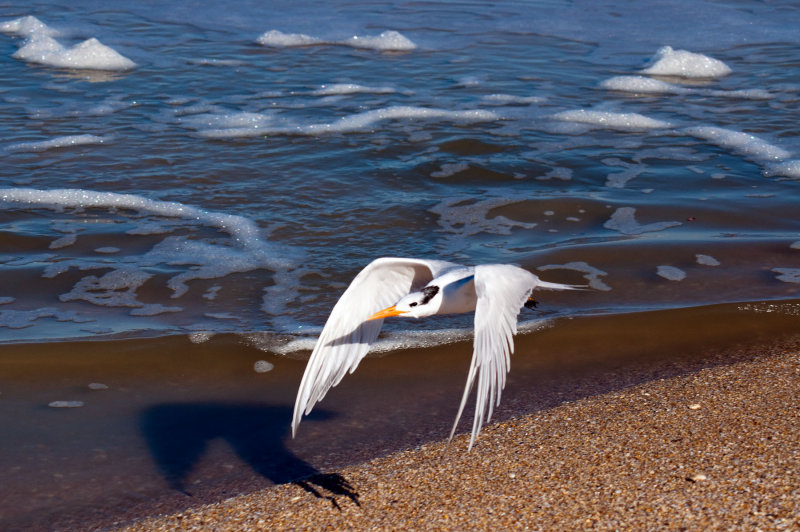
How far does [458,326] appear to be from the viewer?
18.4ft

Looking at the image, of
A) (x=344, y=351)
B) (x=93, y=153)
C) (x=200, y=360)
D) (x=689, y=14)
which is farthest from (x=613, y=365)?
(x=689, y=14)

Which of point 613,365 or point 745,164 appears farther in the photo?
point 745,164

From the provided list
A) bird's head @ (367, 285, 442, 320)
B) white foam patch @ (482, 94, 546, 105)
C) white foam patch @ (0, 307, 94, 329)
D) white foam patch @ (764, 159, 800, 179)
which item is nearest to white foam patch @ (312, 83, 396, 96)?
white foam patch @ (482, 94, 546, 105)

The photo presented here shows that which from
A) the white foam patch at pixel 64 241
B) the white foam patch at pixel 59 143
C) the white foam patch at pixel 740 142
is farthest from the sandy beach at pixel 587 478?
the white foam patch at pixel 59 143

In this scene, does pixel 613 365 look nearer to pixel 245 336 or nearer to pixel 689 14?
pixel 245 336

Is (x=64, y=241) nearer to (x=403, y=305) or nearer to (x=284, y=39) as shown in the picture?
(x=403, y=305)

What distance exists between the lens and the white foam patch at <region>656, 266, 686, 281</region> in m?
6.19

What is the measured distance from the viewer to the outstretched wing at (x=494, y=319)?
3.17m

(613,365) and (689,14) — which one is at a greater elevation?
(689,14)

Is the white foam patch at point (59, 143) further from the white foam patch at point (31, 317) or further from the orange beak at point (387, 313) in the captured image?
the orange beak at point (387, 313)

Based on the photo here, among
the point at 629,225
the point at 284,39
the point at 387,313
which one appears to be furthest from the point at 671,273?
the point at 284,39

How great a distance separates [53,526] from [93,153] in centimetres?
568

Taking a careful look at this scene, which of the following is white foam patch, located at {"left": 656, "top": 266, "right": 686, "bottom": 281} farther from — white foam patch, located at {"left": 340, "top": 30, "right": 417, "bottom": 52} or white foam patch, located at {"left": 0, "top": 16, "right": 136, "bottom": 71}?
white foam patch, located at {"left": 0, "top": 16, "right": 136, "bottom": 71}

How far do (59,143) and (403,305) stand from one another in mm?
6271
